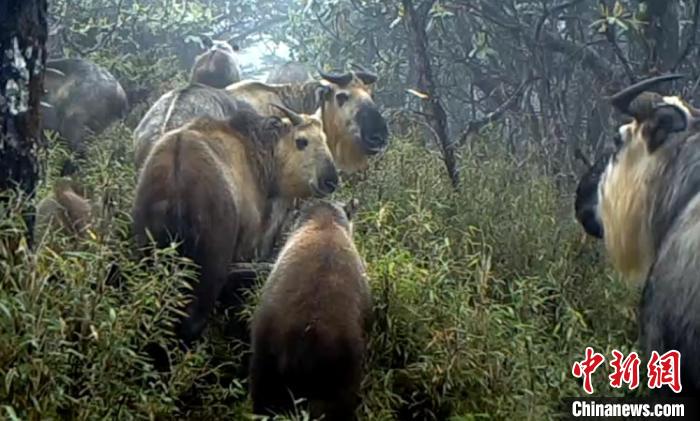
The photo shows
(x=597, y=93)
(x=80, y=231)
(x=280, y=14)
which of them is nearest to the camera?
(x=80, y=231)

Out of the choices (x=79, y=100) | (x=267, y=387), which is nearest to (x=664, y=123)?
(x=267, y=387)

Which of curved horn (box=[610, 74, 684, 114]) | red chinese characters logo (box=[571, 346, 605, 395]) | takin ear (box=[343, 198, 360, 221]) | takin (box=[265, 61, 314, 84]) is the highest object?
curved horn (box=[610, 74, 684, 114])

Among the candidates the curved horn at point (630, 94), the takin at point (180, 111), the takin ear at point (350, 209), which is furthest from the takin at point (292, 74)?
the curved horn at point (630, 94)

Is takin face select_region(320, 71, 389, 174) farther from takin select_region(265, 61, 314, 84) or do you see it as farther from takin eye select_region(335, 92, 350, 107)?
takin select_region(265, 61, 314, 84)

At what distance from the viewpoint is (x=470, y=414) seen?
12.8 feet

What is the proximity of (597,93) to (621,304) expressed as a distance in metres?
3.36

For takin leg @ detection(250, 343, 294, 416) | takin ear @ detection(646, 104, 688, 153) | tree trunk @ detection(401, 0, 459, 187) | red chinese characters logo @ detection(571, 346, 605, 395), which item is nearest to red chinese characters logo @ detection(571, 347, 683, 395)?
red chinese characters logo @ detection(571, 346, 605, 395)

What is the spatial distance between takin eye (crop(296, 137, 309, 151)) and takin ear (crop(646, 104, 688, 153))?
2.22m

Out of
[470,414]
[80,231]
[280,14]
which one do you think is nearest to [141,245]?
[80,231]

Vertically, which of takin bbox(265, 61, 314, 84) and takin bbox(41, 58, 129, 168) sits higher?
takin bbox(41, 58, 129, 168)

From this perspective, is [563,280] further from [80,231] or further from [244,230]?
[80,231]

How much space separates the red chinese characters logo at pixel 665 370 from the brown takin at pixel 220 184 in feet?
6.63

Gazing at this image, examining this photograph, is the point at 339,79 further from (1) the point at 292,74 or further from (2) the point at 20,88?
(2) the point at 20,88

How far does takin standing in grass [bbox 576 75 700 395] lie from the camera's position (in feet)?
11.2
